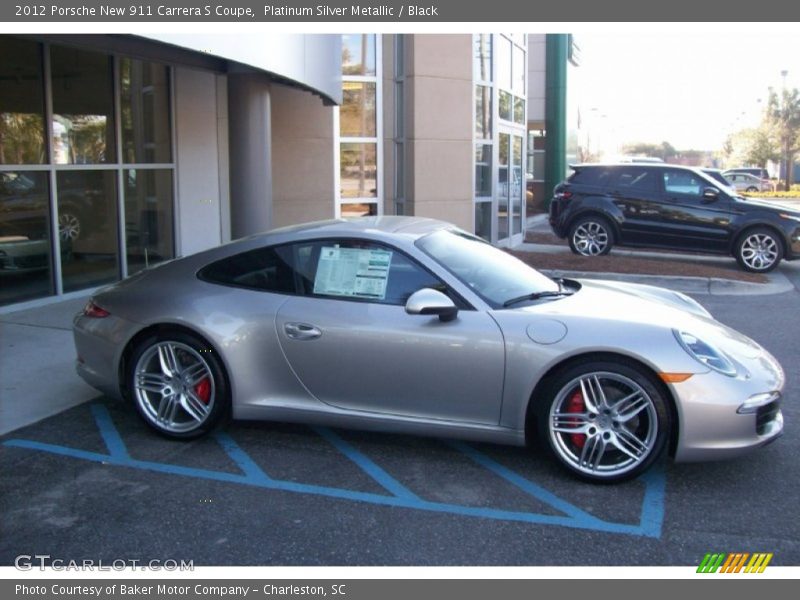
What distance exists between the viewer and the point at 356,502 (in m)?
4.36

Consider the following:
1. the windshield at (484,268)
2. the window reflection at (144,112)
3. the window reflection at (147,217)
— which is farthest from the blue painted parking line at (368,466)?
the window reflection at (144,112)

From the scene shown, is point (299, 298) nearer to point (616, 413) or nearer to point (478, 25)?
point (616, 413)

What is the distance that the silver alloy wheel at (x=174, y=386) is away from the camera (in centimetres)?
Answer: 514

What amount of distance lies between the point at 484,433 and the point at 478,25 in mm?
3616

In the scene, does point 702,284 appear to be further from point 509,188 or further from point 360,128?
point 360,128

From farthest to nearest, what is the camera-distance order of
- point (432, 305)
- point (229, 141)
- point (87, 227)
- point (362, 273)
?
point (87, 227)
point (229, 141)
point (362, 273)
point (432, 305)

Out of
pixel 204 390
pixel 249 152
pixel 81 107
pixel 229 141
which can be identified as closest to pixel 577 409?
pixel 204 390

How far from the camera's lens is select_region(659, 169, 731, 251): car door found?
14023 millimetres

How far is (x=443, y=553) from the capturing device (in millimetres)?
3791

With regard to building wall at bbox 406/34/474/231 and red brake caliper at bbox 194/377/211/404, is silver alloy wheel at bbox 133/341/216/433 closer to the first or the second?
red brake caliper at bbox 194/377/211/404

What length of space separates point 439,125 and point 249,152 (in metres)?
5.12

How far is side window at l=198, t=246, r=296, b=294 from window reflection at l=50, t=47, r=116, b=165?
489 centimetres

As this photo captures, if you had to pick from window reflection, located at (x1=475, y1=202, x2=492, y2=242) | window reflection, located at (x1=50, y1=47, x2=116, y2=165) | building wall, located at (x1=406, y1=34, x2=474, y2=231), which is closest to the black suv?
window reflection, located at (x1=475, y1=202, x2=492, y2=242)
